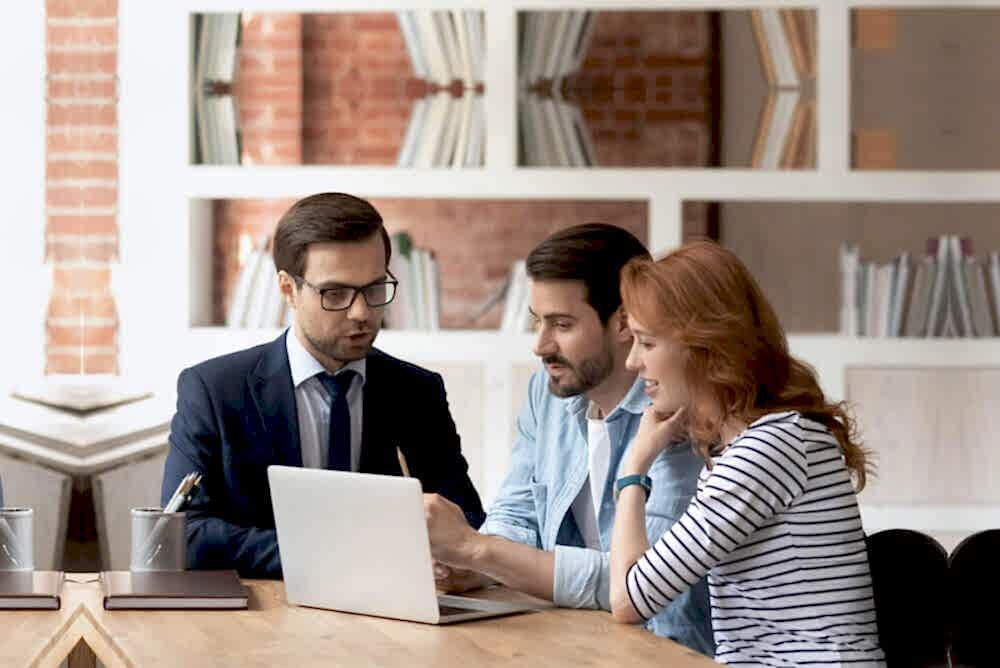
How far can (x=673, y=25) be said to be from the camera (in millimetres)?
5309

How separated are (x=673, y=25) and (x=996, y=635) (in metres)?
3.42

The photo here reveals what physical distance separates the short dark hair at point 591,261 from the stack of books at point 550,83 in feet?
7.37

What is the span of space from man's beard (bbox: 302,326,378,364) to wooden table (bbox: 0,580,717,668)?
1.85 feet

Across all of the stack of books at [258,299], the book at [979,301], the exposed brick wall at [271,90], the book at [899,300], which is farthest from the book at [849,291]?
the exposed brick wall at [271,90]

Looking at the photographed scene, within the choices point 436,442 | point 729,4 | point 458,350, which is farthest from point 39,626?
point 729,4

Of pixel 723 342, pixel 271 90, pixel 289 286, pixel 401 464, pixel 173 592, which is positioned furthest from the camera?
pixel 271 90

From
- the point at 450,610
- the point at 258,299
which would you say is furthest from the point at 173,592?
the point at 258,299

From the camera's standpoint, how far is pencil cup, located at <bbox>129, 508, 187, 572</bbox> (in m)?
2.58

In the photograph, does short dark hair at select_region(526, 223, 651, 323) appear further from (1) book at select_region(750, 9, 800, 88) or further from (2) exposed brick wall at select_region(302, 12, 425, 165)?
(2) exposed brick wall at select_region(302, 12, 425, 165)

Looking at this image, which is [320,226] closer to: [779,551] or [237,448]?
[237,448]

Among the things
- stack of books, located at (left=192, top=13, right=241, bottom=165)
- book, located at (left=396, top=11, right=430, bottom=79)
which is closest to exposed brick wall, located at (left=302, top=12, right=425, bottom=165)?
book, located at (left=396, top=11, right=430, bottom=79)

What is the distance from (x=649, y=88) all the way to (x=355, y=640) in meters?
3.50

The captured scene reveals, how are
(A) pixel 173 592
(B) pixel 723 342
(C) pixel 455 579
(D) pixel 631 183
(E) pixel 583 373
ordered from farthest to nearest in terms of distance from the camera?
(D) pixel 631 183
(E) pixel 583 373
(C) pixel 455 579
(A) pixel 173 592
(B) pixel 723 342

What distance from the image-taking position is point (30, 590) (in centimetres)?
246
